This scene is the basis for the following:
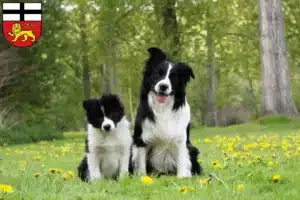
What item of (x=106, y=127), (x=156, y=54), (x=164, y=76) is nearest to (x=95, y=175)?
(x=106, y=127)

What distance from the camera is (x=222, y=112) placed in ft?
160

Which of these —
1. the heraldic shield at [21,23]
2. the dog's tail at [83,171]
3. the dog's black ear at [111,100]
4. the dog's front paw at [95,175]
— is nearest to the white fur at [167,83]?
the dog's black ear at [111,100]

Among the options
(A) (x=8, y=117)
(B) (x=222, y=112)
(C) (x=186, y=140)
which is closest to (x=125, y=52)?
(A) (x=8, y=117)

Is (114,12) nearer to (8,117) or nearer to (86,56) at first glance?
(86,56)

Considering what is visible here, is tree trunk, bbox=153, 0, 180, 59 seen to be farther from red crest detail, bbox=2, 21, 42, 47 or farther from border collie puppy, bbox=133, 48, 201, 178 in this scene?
border collie puppy, bbox=133, 48, 201, 178

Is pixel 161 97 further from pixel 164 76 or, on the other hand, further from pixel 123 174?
pixel 123 174

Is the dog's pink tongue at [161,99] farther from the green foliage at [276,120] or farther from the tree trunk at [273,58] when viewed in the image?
the tree trunk at [273,58]

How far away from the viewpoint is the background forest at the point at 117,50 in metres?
26.1

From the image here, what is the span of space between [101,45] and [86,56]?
422 centimetres

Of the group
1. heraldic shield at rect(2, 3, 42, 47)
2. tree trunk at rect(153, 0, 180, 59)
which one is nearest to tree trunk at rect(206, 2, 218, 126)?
tree trunk at rect(153, 0, 180, 59)

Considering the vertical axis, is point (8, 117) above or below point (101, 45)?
below

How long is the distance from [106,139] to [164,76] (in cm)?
108

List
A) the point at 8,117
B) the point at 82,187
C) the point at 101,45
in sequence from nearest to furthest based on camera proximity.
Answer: the point at 82,187, the point at 8,117, the point at 101,45

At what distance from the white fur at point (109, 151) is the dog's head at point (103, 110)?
10 centimetres
